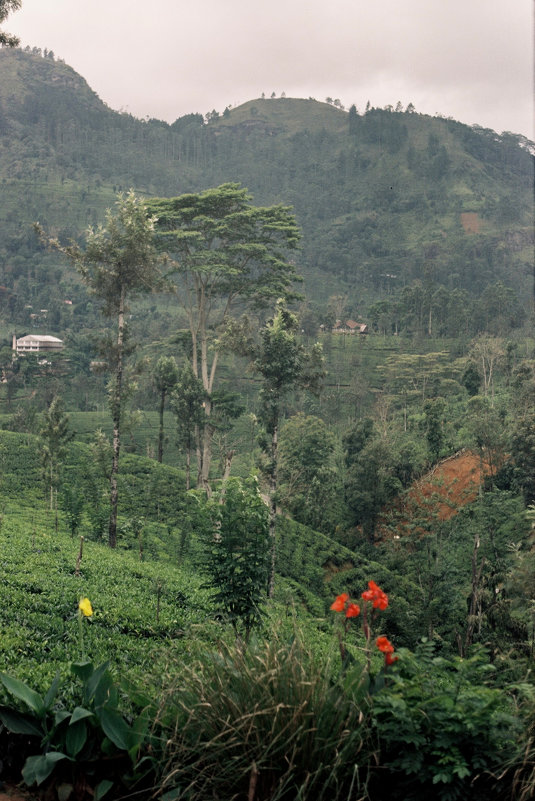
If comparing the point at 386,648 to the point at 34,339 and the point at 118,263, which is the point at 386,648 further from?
the point at 34,339

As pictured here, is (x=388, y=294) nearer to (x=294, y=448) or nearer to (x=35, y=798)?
(x=294, y=448)

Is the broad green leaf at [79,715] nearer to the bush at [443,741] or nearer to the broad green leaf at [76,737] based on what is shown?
the broad green leaf at [76,737]

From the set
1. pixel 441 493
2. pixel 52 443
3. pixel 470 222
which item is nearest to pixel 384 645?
pixel 52 443

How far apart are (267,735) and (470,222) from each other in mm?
107594

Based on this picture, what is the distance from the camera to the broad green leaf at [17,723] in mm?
3650

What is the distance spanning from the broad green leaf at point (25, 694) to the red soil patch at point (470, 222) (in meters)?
103

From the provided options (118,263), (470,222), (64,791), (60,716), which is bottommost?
(64,791)

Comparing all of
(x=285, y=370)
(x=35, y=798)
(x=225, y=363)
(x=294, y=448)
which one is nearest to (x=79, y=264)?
(x=285, y=370)

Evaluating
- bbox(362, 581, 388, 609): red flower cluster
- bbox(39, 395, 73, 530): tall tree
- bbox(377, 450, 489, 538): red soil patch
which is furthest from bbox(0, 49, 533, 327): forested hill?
bbox(362, 581, 388, 609): red flower cluster

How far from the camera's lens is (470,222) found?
102 meters

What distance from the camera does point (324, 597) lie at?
20.0m

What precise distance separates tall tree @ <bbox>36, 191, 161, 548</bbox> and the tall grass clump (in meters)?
12.2

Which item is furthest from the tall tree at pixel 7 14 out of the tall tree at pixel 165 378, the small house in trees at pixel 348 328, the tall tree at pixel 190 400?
the small house in trees at pixel 348 328

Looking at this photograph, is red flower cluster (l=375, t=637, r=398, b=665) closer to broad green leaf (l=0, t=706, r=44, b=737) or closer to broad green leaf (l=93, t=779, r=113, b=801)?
broad green leaf (l=93, t=779, r=113, b=801)
